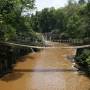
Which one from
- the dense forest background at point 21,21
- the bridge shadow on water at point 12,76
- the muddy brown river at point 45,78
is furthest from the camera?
the dense forest background at point 21,21

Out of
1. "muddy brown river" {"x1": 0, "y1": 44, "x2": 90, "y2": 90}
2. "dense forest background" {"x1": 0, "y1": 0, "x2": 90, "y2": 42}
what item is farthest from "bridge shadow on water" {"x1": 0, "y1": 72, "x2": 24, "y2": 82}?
"dense forest background" {"x1": 0, "y1": 0, "x2": 90, "y2": 42}

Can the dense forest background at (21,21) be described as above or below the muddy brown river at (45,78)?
above

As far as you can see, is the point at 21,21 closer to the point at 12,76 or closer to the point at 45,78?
the point at 12,76

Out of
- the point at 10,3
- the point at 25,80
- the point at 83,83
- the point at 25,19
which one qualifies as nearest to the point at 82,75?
the point at 83,83

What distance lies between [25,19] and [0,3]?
6816 mm

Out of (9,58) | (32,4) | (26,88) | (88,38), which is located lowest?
(26,88)

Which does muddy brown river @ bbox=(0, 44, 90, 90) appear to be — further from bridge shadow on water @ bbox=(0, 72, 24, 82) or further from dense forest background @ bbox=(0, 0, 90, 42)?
dense forest background @ bbox=(0, 0, 90, 42)

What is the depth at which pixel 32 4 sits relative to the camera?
1964 cm

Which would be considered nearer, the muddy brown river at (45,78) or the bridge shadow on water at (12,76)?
the muddy brown river at (45,78)

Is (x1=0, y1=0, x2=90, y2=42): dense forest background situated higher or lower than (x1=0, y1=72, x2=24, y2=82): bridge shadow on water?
higher

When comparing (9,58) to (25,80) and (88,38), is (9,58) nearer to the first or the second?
(25,80)

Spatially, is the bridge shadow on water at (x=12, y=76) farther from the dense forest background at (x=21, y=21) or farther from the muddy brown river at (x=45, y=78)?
the dense forest background at (x=21, y=21)

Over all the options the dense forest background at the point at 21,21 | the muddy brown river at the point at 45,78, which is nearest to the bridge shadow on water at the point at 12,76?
the muddy brown river at the point at 45,78

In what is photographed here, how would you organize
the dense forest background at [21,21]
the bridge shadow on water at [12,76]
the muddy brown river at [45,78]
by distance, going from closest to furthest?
1. the muddy brown river at [45,78]
2. the bridge shadow on water at [12,76]
3. the dense forest background at [21,21]
